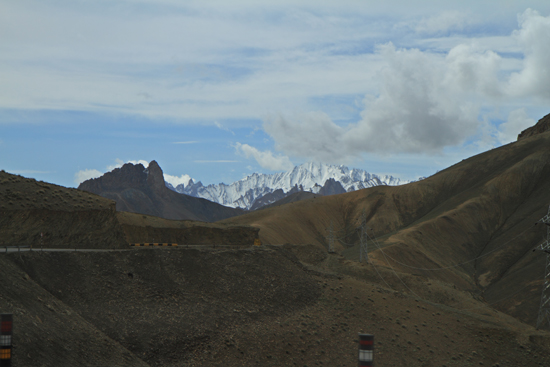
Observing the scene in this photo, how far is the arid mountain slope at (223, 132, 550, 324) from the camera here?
94.7 m

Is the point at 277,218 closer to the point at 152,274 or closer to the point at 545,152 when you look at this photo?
the point at 545,152

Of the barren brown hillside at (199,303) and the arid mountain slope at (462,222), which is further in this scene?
the arid mountain slope at (462,222)

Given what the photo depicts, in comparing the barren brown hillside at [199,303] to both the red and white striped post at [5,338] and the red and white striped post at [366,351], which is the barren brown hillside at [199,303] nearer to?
the red and white striped post at [5,338]

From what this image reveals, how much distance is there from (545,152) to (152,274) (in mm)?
128146

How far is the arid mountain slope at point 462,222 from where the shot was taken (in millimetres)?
94688

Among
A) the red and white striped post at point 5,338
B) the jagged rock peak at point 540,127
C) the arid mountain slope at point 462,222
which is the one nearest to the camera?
the red and white striped post at point 5,338

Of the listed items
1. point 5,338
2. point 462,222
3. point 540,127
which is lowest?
point 5,338

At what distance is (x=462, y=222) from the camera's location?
120125 millimetres

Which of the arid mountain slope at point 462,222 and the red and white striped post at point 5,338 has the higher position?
the arid mountain slope at point 462,222

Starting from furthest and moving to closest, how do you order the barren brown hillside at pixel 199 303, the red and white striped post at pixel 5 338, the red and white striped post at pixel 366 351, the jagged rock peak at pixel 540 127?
the jagged rock peak at pixel 540 127 < the barren brown hillside at pixel 199 303 < the red and white striped post at pixel 5 338 < the red and white striped post at pixel 366 351

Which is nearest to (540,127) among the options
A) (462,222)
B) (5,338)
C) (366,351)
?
(462,222)

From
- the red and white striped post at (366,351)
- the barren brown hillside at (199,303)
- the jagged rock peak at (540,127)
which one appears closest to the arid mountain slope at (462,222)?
the jagged rock peak at (540,127)

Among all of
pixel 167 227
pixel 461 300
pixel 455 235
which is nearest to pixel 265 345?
pixel 167 227

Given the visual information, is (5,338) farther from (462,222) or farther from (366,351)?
(462,222)
